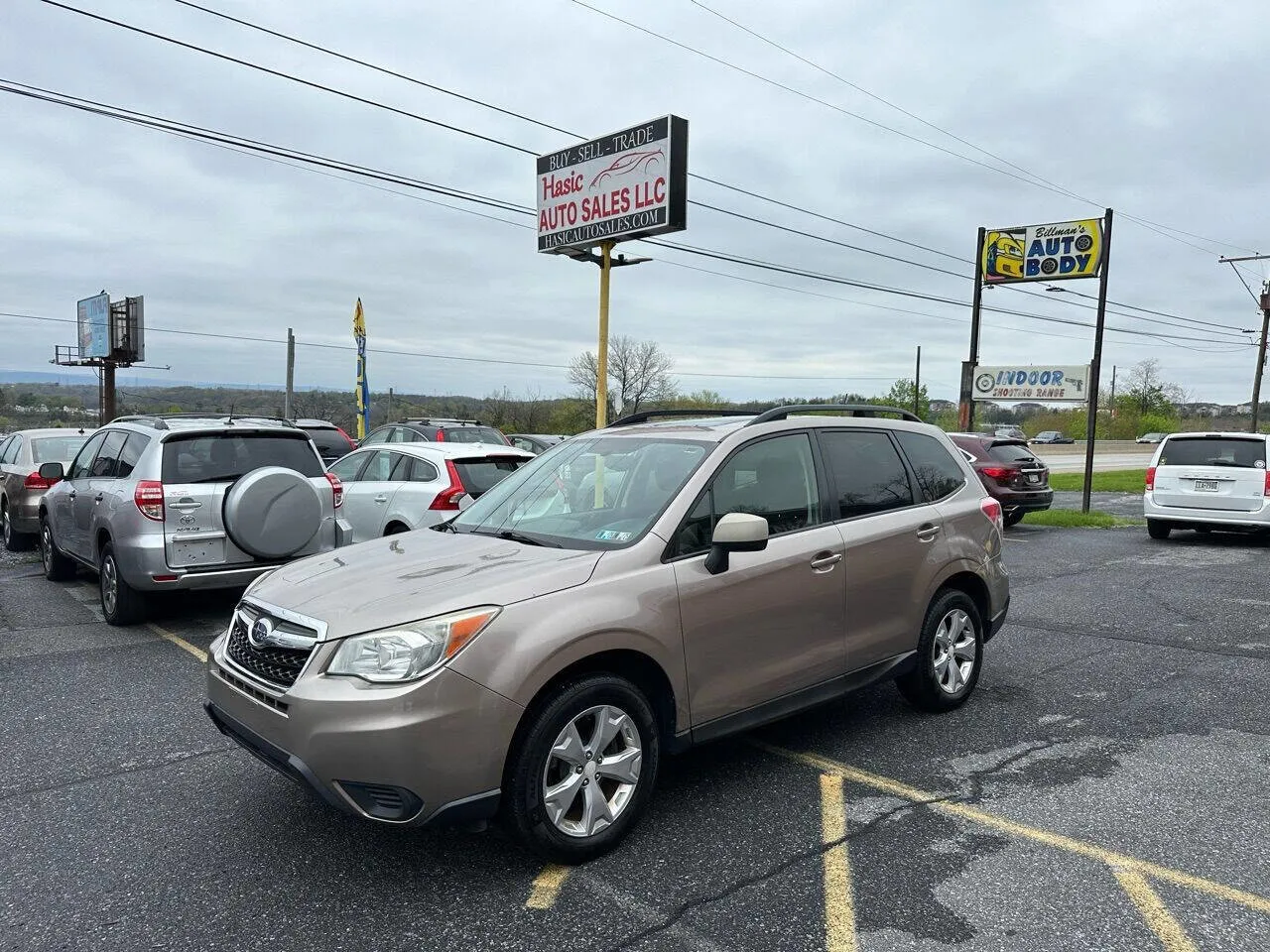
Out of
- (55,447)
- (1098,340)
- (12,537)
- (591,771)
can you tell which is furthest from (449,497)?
(1098,340)

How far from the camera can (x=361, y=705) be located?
2961mm

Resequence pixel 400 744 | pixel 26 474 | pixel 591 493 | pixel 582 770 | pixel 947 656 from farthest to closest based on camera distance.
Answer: pixel 26 474, pixel 947 656, pixel 591 493, pixel 582 770, pixel 400 744

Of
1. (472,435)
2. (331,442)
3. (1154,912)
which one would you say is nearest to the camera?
(1154,912)

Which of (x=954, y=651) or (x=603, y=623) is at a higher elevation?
(x=603, y=623)

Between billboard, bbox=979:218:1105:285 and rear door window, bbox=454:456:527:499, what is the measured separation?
52.6ft

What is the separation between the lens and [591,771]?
11.0ft

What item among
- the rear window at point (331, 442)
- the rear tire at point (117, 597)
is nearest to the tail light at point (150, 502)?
the rear tire at point (117, 597)

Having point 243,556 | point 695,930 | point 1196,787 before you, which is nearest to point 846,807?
point 695,930

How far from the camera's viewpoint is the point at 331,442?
15273mm

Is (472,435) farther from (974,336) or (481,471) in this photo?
(974,336)

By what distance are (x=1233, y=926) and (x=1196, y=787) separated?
1336mm

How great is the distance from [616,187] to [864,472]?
7.06 meters

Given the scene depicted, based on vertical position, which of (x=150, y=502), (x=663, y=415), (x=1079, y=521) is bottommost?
(x=1079, y=521)

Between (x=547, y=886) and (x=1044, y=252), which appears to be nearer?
(x=547, y=886)
